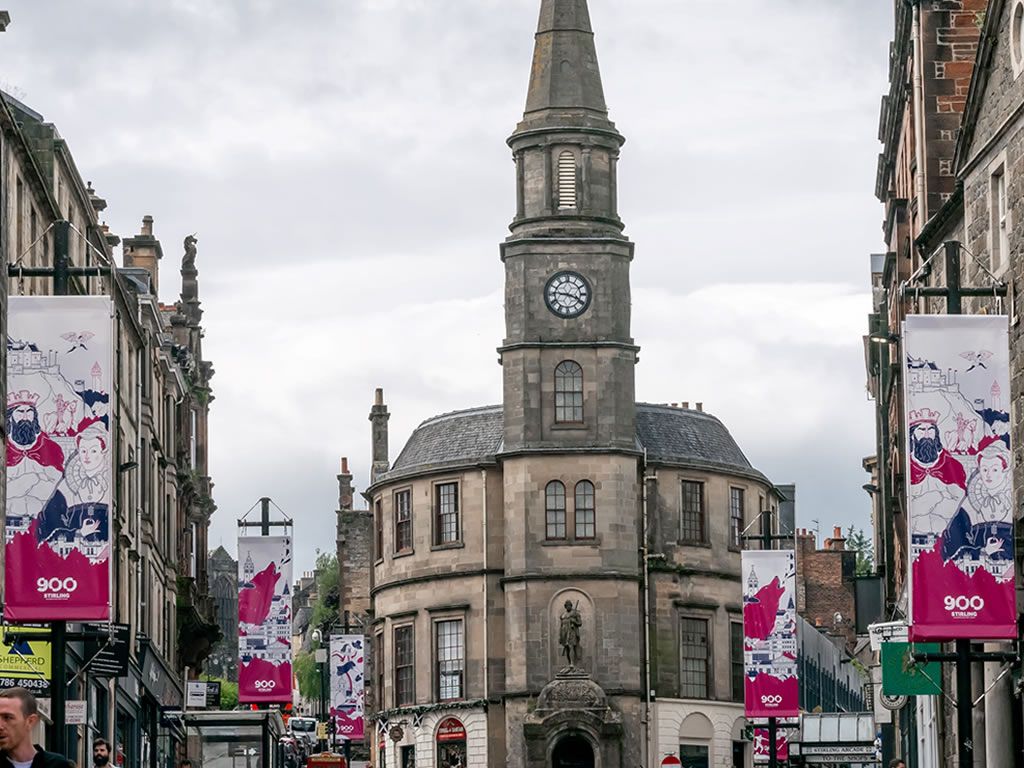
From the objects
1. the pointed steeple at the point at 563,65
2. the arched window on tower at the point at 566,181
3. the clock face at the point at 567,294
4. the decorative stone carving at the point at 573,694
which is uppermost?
the pointed steeple at the point at 563,65

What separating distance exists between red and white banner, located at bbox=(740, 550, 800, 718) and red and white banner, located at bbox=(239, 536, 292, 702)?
9.19m

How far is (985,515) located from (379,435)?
67.5m

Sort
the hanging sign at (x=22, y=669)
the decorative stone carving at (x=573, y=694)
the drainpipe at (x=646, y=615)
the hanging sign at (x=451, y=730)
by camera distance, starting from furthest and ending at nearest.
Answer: the hanging sign at (x=451, y=730) → the drainpipe at (x=646, y=615) → the decorative stone carving at (x=573, y=694) → the hanging sign at (x=22, y=669)

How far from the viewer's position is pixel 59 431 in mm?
27641

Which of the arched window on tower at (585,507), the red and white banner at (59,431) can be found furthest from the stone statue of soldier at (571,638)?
the red and white banner at (59,431)

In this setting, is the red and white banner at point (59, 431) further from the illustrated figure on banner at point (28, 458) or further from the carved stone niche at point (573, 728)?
the carved stone niche at point (573, 728)

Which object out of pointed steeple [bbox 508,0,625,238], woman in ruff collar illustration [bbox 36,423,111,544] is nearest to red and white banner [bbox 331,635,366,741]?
pointed steeple [bbox 508,0,625,238]

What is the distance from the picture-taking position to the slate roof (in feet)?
259

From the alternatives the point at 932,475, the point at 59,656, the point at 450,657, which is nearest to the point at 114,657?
the point at 59,656

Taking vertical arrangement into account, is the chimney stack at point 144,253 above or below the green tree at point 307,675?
above

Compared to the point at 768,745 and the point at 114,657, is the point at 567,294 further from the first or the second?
the point at 114,657

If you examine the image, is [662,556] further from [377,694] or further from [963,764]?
[963,764]

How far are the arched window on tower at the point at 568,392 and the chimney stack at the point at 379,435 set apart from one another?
1476cm

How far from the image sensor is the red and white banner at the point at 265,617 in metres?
49.9
